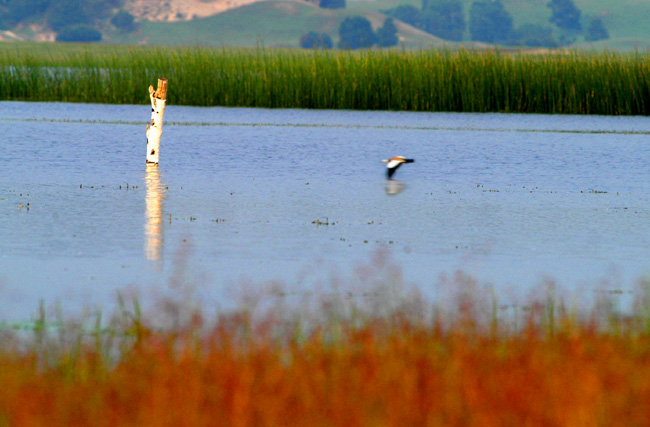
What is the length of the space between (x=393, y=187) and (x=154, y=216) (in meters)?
4.34

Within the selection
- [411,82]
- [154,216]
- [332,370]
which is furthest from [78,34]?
[332,370]

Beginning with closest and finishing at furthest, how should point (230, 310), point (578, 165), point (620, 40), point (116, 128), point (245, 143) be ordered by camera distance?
point (230, 310) < point (578, 165) < point (245, 143) < point (116, 128) < point (620, 40)

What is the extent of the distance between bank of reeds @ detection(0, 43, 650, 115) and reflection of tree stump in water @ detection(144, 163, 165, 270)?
43.5 feet

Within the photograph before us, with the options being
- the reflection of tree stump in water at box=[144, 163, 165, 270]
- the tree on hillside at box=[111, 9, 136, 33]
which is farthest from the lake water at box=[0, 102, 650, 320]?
the tree on hillside at box=[111, 9, 136, 33]

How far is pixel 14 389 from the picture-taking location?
443 centimetres

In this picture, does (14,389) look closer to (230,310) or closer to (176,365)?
(176,365)

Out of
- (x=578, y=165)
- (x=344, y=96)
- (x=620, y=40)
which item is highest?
(x=620, y=40)

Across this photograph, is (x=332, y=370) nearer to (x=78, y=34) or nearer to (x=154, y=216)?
(x=154, y=216)

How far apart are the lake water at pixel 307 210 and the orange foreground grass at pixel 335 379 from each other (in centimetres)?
140

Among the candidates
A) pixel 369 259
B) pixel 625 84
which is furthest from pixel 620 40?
pixel 369 259

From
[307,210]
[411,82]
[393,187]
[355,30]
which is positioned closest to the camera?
[307,210]

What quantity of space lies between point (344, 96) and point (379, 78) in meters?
1.26

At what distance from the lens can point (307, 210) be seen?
1103 cm

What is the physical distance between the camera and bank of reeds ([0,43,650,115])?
2698 centimetres
